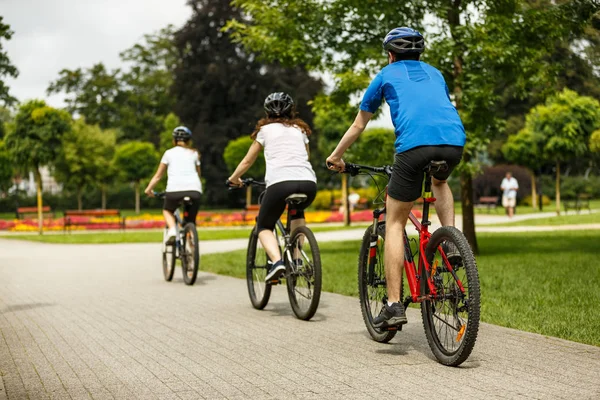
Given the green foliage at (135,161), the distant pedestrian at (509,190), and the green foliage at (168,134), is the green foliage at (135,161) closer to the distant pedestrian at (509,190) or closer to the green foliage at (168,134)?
the green foliage at (168,134)

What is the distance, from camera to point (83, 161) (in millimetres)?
48781

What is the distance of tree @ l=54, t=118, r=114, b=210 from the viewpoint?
48719mm

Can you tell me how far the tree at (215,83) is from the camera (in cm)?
4906

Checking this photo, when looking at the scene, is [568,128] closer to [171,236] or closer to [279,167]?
[171,236]

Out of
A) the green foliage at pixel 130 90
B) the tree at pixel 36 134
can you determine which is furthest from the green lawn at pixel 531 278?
the green foliage at pixel 130 90

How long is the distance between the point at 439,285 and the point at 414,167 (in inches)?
29.6

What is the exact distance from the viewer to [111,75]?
6838 cm

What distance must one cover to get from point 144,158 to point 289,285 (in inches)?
1576

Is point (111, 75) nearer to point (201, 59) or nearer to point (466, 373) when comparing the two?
point (201, 59)

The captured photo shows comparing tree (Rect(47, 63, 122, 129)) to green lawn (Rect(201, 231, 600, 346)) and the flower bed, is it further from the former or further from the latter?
green lawn (Rect(201, 231, 600, 346))

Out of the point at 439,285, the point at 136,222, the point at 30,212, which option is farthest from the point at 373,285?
the point at 30,212

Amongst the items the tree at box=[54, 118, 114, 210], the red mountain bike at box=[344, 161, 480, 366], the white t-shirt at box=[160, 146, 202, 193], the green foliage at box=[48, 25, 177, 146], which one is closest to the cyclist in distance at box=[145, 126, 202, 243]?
the white t-shirt at box=[160, 146, 202, 193]

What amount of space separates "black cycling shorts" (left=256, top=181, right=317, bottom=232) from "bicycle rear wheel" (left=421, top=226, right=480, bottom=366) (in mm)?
2307

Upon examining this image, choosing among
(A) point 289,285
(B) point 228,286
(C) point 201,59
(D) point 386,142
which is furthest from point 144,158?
(A) point 289,285
